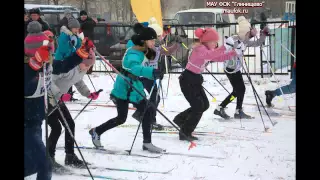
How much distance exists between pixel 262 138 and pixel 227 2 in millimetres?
1960

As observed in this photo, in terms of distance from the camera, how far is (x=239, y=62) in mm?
6051

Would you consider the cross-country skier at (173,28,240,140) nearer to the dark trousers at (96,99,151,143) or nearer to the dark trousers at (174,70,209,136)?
the dark trousers at (174,70,209,136)

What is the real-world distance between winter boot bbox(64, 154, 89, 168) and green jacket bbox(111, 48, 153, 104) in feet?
2.42

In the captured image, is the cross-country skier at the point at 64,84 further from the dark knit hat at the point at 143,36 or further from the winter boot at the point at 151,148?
the winter boot at the point at 151,148

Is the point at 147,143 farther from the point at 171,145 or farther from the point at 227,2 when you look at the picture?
the point at 227,2

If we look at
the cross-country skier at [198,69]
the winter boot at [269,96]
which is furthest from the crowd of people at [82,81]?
the winter boot at [269,96]

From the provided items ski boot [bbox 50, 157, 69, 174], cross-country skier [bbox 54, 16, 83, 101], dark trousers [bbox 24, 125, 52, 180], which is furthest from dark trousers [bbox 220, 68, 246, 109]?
dark trousers [bbox 24, 125, 52, 180]

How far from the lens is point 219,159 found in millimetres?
4484

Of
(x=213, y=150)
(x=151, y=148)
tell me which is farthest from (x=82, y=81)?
(x=213, y=150)

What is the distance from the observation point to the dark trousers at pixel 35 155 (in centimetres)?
329

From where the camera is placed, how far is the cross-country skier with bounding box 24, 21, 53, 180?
323cm

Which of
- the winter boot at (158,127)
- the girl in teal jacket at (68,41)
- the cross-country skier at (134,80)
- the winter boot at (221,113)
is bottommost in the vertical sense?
the winter boot at (158,127)
